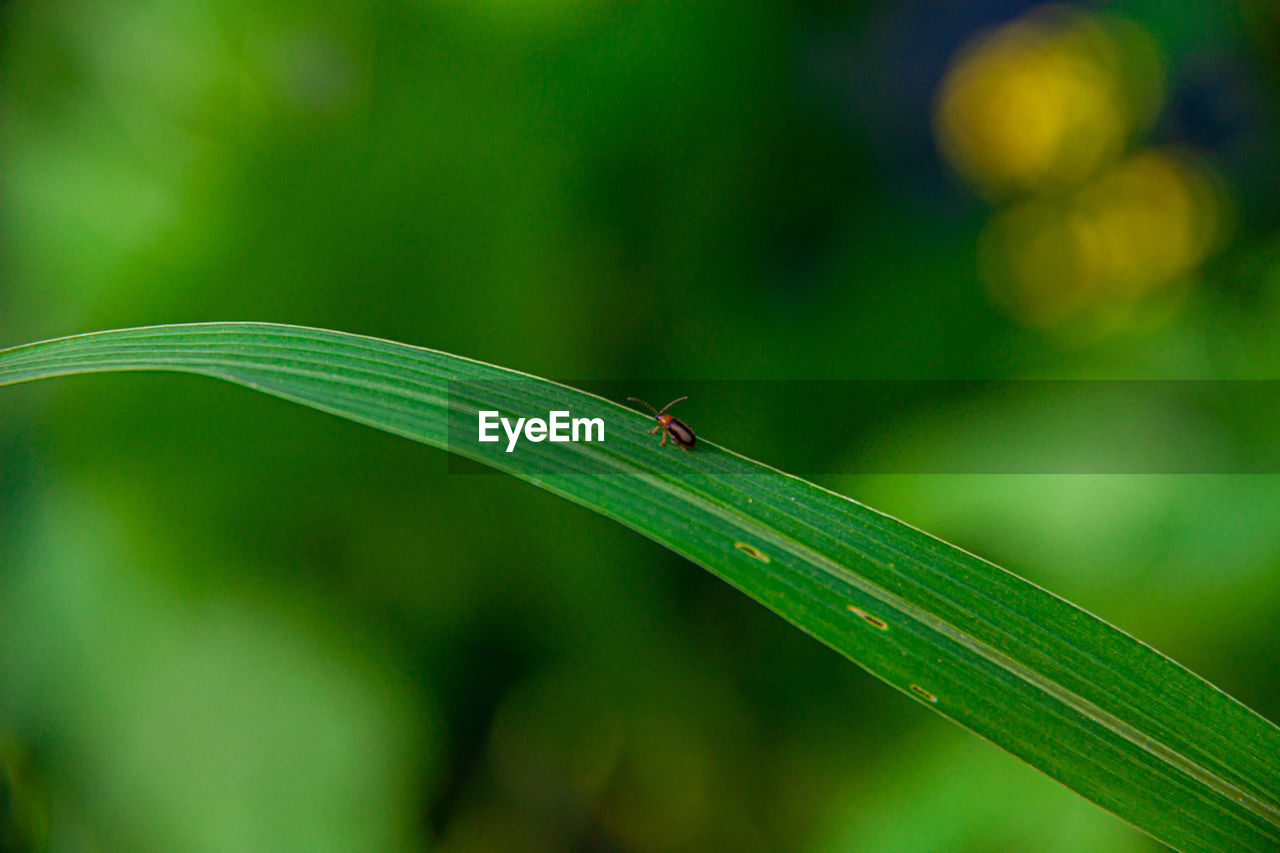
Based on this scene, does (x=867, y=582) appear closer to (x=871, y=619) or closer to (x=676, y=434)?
(x=871, y=619)

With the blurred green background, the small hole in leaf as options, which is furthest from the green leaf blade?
the blurred green background

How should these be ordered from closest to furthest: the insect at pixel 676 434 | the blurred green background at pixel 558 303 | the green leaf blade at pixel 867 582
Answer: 1. the green leaf blade at pixel 867 582
2. the insect at pixel 676 434
3. the blurred green background at pixel 558 303

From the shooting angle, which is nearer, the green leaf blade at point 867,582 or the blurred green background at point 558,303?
the green leaf blade at point 867,582

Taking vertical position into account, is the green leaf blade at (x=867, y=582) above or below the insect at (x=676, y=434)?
below

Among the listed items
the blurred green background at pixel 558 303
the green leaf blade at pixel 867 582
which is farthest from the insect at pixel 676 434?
the blurred green background at pixel 558 303

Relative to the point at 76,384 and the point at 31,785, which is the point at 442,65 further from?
the point at 31,785

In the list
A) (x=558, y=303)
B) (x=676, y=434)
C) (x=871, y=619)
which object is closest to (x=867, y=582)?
(x=871, y=619)

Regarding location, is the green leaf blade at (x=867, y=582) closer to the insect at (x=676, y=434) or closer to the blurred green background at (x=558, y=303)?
the insect at (x=676, y=434)
